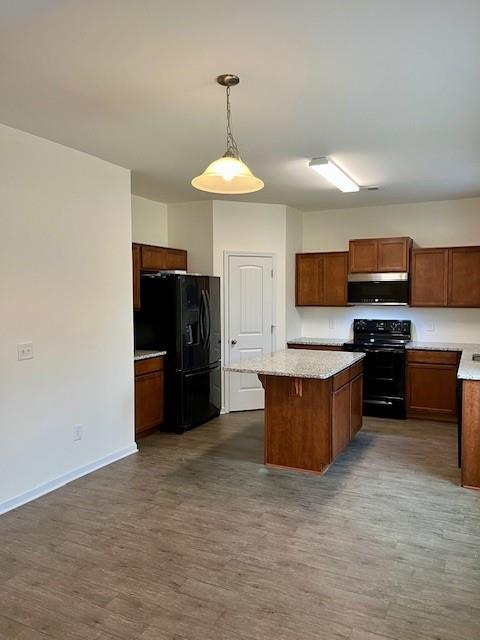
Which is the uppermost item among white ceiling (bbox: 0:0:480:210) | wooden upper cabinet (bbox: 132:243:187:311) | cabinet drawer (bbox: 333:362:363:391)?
white ceiling (bbox: 0:0:480:210)

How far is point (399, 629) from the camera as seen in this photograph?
2.12m

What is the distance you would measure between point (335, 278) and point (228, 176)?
4085 millimetres

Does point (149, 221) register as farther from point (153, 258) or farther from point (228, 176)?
point (228, 176)

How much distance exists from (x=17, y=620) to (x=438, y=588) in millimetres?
2063

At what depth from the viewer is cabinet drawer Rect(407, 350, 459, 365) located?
552cm

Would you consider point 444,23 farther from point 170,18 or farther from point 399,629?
point 399,629

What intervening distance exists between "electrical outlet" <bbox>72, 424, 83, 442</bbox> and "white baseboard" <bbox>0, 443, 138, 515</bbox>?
0.82ft

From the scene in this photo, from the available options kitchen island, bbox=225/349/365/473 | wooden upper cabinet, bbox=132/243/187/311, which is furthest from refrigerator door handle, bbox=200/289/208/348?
kitchen island, bbox=225/349/365/473

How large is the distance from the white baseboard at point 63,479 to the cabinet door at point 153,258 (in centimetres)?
196

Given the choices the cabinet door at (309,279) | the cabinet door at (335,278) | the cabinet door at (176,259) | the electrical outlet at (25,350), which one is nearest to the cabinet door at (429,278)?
the cabinet door at (335,278)

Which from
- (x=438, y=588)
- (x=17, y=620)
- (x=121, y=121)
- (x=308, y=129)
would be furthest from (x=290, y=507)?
(x=121, y=121)

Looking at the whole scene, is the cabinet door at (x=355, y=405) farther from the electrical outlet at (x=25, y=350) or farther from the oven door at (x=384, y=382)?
the electrical outlet at (x=25, y=350)

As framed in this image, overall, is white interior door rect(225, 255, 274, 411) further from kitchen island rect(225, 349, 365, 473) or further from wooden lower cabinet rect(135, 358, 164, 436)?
kitchen island rect(225, 349, 365, 473)

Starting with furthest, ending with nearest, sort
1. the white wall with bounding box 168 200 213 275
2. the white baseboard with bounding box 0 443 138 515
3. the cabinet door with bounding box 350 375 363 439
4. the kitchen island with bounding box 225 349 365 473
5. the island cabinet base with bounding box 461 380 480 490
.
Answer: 1. the white wall with bounding box 168 200 213 275
2. the cabinet door with bounding box 350 375 363 439
3. the kitchen island with bounding box 225 349 365 473
4. the island cabinet base with bounding box 461 380 480 490
5. the white baseboard with bounding box 0 443 138 515
